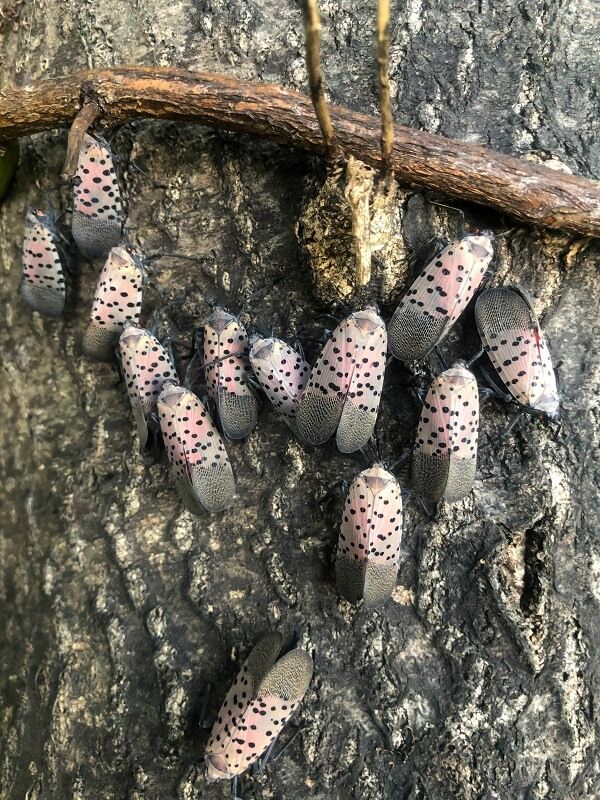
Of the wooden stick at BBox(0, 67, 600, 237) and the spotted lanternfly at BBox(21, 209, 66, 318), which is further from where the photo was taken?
the spotted lanternfly at BBox(21, 209, 66, 318)

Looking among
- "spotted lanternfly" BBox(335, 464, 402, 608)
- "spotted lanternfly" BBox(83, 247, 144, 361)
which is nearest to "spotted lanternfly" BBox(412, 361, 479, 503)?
"spotted lanternfly" BBox(335, 464, 402, 608)

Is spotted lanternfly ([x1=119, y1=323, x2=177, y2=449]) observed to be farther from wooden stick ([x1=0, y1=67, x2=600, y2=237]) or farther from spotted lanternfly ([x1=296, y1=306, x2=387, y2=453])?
wooden stick ([x1=0, y1=67, x2=600, y2=237])

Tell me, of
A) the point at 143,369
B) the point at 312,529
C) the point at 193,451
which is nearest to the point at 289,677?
the point at 312,529

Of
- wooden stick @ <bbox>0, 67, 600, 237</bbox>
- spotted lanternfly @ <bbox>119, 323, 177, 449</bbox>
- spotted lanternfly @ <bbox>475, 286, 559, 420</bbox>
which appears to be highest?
wooden stick @ <bbox>0, 67, 600, 237</bbox>

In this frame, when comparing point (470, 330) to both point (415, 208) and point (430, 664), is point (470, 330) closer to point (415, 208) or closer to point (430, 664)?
point (415, 208)

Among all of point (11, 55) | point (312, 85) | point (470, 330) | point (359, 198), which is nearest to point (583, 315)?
point (470, 330)

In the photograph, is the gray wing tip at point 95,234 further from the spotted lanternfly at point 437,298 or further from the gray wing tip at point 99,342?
the spotted lanternfly at point 437,298

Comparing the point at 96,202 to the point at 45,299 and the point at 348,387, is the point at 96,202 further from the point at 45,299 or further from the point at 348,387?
the point at 348,387
